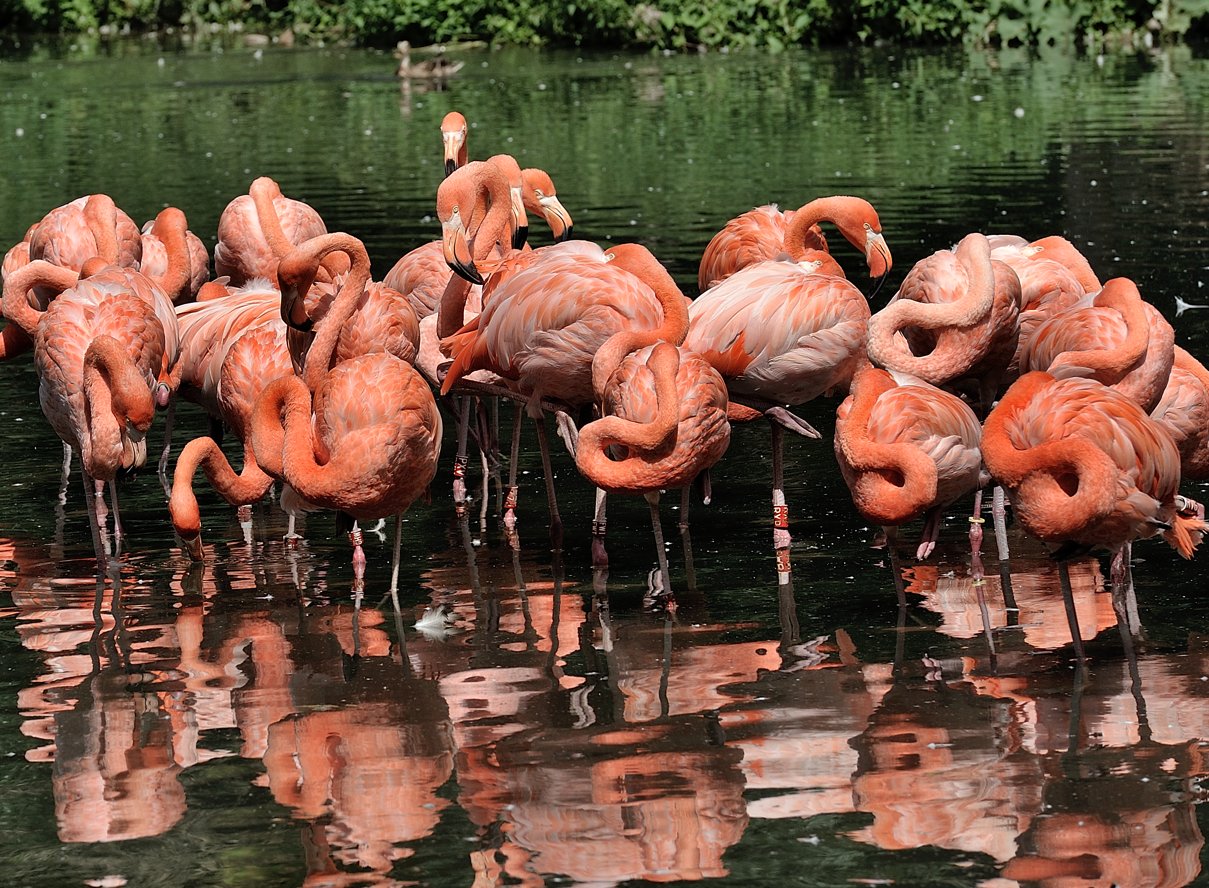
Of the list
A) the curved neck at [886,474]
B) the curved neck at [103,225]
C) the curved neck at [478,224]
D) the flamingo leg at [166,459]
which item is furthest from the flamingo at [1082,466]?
the curved neck at [103,225]

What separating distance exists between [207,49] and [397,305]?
26176mm

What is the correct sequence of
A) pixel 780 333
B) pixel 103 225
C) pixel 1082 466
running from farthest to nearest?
1. pixel 103 225
2. pixel 780 333
3. pixel 1082 466

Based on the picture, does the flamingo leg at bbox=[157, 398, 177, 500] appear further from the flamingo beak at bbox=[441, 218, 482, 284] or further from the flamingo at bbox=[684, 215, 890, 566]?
the flamingo at bbox=[684, 215, 890, 566]

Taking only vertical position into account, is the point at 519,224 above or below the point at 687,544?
above

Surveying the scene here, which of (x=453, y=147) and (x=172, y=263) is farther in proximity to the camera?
(x=453, y=147)

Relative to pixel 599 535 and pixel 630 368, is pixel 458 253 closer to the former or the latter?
pixel 630 368

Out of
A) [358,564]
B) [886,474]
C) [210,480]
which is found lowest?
[358,564]

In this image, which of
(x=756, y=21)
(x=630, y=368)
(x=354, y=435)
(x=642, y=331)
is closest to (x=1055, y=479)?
(x=630, y=368)

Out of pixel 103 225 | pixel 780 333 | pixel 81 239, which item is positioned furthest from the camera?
pixel 81 239

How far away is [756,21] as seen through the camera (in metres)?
28.1

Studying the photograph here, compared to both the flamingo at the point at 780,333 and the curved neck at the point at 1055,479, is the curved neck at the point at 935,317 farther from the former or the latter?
the curved neck at the point at 1055,479

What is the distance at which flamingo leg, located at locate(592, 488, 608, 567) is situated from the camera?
5859 millimetres

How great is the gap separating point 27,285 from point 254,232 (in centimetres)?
129

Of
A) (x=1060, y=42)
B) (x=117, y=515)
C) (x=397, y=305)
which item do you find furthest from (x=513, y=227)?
(x=1060, y=42)
